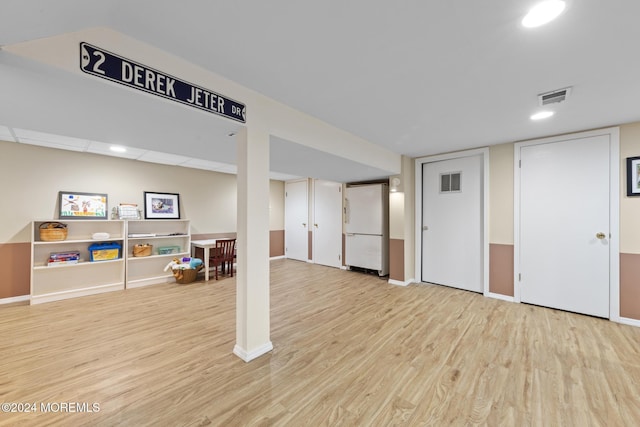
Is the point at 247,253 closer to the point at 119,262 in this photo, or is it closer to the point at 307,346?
the point at 307,346

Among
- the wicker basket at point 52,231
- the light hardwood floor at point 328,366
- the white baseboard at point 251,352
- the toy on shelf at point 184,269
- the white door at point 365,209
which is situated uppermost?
the white door at point 365,209

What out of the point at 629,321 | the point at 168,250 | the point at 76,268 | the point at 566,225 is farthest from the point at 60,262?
the point at 629,321

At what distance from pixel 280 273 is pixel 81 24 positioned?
15.8 feet

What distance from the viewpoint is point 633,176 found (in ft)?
9.44

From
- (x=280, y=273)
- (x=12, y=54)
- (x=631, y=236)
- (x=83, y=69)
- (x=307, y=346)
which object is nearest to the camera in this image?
(x=12, y=54)

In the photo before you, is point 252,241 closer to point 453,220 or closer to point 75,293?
point 453,220

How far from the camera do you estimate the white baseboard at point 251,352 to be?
2166 millimetres

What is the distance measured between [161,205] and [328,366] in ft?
15.1

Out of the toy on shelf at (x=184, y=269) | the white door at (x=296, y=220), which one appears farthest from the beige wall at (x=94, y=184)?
the white door at (x=296, y=220)

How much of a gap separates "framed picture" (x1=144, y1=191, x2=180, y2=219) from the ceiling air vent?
5905mm

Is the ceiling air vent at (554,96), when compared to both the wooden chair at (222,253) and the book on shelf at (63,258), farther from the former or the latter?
the book on shelf at (63,258)

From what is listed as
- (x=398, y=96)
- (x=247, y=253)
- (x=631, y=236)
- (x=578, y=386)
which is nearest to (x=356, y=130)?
(x=398, y=96)

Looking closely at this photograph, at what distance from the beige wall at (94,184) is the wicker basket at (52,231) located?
23 cm

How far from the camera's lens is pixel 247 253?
2.13m
